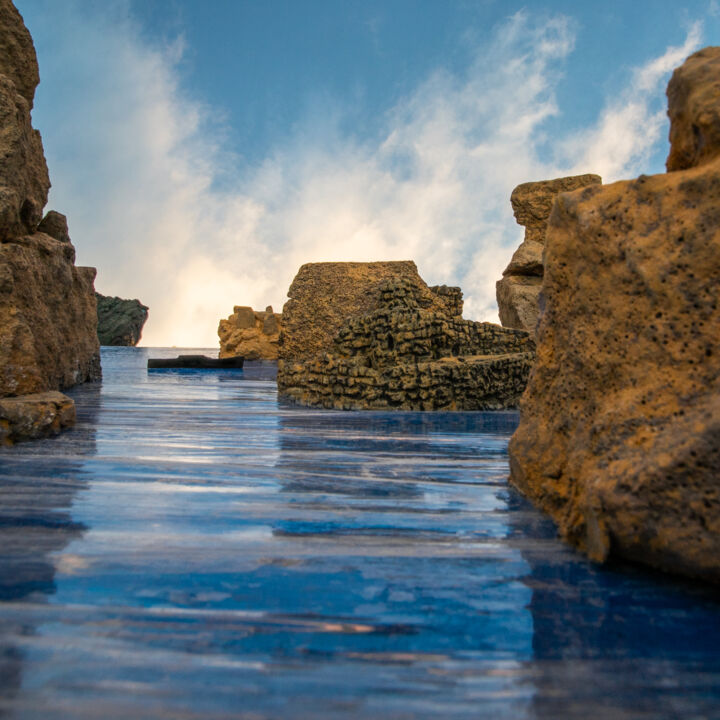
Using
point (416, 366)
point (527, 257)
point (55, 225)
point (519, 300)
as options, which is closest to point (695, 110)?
point (416, 366)

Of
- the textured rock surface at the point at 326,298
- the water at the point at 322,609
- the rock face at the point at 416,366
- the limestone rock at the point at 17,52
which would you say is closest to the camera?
the water at the point at 322,609

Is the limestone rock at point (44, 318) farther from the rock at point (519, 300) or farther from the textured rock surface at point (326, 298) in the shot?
the rock at point (519, 300)

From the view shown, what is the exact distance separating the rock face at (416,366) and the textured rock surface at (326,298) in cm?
209

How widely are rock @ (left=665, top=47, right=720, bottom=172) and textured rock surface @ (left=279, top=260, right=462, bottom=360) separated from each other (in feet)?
21.4

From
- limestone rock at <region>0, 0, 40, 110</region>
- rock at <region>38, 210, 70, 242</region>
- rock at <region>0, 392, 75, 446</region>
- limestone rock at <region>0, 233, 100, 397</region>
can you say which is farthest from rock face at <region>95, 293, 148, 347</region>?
rock at <region>0, 392, 75, 446</region>

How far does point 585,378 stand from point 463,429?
2.33 m

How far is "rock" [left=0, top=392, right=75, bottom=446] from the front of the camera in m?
3.17

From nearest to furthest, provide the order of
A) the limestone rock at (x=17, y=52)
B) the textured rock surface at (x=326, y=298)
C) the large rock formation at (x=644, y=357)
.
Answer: the large rock formation at (x=644, y=357), the limestone rock at (x=17, y=52), the textured rock surface at (x=326, y=298)

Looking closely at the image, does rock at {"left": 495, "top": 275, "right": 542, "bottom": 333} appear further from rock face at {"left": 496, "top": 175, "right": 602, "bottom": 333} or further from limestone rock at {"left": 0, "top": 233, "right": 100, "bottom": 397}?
limestone rock at {"left": 0, "top": 233, "right": 100, "bottom": 397}

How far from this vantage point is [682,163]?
1.87 meters

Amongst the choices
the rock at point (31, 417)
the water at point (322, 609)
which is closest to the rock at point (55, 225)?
the rock at point (31, 417)

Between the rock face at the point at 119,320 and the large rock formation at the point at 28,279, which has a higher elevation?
the rock face at the point at 119,320

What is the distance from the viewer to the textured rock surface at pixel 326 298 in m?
8.48

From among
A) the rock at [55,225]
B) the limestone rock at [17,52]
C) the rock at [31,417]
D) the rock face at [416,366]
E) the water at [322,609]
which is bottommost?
the water at [322,609]
